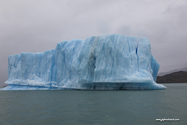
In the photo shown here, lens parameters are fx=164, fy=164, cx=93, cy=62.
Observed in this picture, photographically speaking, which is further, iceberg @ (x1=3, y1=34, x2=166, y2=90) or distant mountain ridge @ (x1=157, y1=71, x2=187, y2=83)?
distant mountain ridge @ (x1=157, y1=71, x2=187, y2=83)

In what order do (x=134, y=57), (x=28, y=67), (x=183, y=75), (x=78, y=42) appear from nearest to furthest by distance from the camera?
(x=134, y=57)
(x=78, y=42)
(x=28, y=67)
(x=183, y=75)

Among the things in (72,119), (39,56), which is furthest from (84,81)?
(72,119)

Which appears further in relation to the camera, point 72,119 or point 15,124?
point 72,119

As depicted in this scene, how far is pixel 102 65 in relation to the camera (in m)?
16.3

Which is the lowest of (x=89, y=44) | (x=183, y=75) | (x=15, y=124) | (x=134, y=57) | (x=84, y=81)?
(x=183, y=75)

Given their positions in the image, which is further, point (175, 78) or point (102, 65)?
point (175, 78)

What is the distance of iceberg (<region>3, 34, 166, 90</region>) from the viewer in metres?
15.6

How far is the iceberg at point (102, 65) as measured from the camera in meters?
15.6

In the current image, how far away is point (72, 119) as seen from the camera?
4969 mm

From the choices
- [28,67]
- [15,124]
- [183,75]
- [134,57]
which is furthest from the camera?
[183,75]

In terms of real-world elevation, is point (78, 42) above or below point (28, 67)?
above

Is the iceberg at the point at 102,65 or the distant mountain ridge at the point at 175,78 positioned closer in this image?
the iceberg at the point at 102,65

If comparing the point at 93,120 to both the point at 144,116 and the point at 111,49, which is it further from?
the point at 111,49

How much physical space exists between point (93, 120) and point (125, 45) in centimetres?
1277
